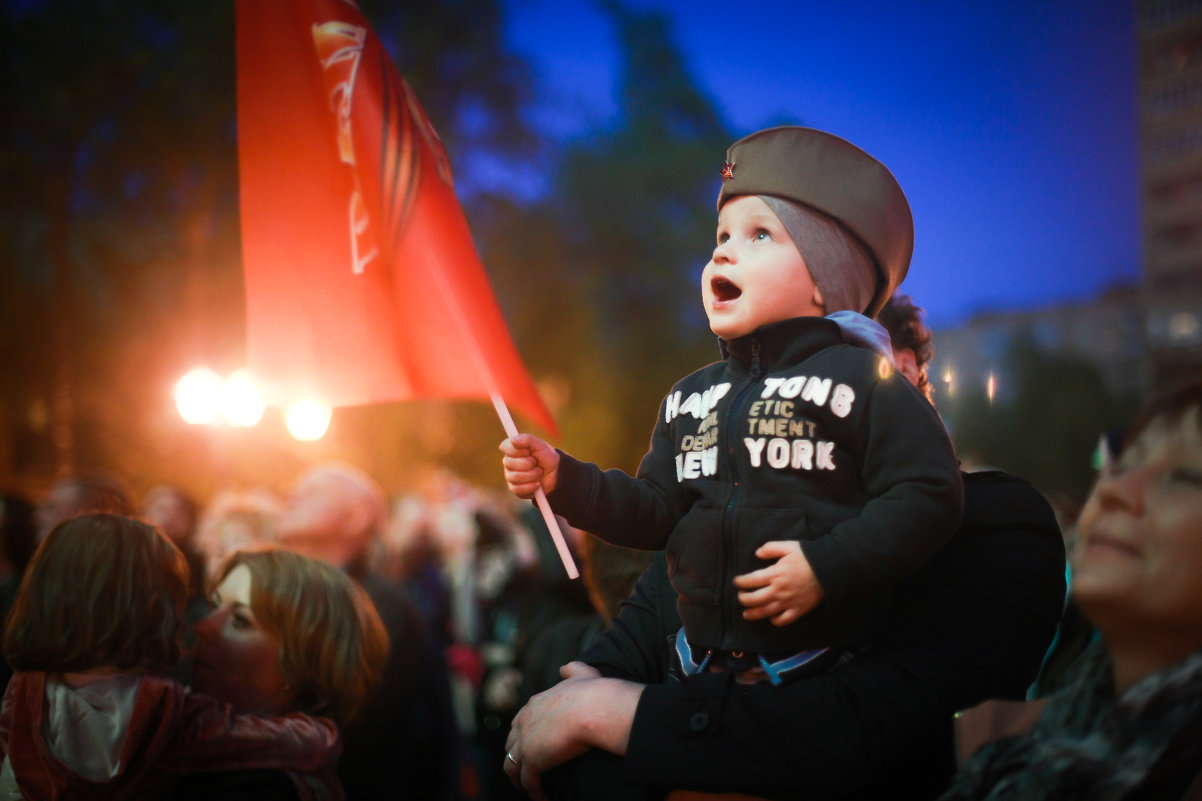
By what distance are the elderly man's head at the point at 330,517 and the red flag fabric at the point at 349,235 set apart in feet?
5.56

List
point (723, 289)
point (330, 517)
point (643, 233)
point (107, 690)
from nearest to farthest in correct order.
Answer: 1. point (723, 289)
2. point (107, 690)
3. point (330, 517)
4. point (643, 233)

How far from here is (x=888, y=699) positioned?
4.52 ft

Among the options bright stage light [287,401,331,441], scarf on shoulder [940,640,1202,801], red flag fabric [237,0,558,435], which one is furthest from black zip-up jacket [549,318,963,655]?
bright stage light [287,401,331,441]

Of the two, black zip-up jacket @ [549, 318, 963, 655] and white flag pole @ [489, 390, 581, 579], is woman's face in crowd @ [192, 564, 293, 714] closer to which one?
white flag pole @ [489, 390, 581, 579]

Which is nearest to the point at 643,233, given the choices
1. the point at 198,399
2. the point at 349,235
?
the point at 198,399

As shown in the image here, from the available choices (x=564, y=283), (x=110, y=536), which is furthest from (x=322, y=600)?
(x=564, y=283)

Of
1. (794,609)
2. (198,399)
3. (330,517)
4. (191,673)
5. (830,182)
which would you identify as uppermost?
(830,182)

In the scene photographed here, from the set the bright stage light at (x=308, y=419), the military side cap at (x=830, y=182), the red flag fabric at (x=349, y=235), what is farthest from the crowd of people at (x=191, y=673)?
the military side cap at (x=830, y=182)

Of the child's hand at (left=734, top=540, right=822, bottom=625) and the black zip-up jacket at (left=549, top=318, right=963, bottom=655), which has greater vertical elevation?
the black zip-up jacket at (left=549, top=318, right=963, bottom=655)

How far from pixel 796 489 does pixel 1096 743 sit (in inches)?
21.3

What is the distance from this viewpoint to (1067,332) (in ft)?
11.4

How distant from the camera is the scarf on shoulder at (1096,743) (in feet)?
3.79

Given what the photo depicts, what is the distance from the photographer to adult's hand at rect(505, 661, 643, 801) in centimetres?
151

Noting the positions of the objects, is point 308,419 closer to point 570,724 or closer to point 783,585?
point 570,724
